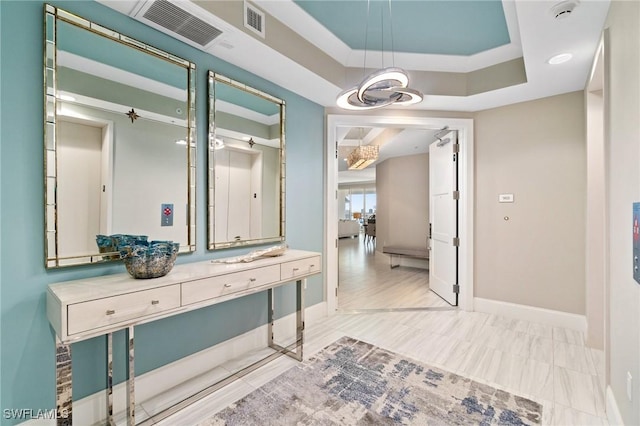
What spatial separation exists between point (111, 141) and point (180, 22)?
94 centimetres

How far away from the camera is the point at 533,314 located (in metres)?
3.39

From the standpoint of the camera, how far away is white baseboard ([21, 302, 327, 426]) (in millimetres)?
1751

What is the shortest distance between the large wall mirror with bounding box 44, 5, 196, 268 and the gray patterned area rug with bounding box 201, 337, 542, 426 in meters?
1.25

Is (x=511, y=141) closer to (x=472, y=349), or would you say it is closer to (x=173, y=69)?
(x=472, y=349)

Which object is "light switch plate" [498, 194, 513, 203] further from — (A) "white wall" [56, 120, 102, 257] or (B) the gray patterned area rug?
(A) "white wall" [56, 120, 102, 257]

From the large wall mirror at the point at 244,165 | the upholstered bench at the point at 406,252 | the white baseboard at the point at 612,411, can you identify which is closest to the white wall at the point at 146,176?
the large wall mirror at the point at 244,165

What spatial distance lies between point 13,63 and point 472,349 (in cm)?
388

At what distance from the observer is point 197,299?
182 cm

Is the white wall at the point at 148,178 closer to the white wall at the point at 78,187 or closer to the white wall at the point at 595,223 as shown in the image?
the white wall at the point at 78,187

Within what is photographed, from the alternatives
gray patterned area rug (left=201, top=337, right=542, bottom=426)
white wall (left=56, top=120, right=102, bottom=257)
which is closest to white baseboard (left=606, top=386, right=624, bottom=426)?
gray patterned area rug (left=201, top=337, right=542, bottom=426)

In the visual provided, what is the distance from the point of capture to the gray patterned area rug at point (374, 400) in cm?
182

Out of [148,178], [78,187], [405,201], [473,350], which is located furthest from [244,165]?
[405,201]

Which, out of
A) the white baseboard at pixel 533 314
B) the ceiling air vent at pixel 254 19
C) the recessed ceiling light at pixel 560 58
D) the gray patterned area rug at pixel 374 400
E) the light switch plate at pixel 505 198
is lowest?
the gray patterned area rug at pixel 374 400

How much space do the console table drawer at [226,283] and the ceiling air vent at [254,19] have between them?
1.82m
